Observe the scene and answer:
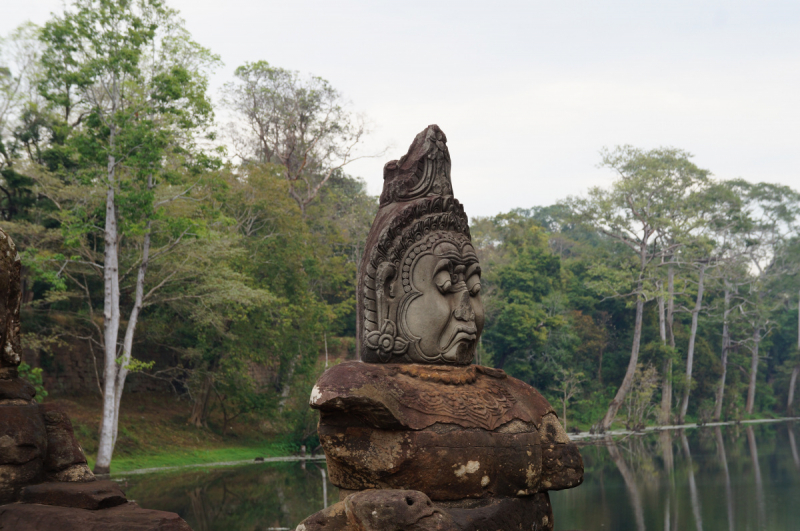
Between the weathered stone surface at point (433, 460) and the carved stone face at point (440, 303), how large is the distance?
1.92 feet

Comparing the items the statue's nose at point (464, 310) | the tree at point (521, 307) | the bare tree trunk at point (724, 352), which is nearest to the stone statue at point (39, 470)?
the statue's nose at point (464, 310)

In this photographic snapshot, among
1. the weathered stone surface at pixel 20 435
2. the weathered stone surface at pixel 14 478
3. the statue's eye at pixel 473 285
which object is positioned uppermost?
the statue's eye at pixel 473 285

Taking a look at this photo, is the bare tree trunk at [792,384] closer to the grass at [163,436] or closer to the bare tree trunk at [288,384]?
the bare tree trunk at [288,384]

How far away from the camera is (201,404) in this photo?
18.9m

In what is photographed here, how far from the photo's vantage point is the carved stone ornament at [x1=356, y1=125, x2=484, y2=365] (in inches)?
163

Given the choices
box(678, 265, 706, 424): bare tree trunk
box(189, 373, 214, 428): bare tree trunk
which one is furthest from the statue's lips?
box(678, 265, 706, 424): bare tree trunk

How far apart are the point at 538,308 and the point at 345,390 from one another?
22985mm

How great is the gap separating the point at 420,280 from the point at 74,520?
7.37 ft

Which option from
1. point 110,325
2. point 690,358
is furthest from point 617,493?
point 690,358

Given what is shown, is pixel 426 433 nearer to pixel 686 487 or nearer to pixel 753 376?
pixel 686 487

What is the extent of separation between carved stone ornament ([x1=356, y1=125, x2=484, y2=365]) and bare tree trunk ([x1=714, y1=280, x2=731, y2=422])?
93.1 ft

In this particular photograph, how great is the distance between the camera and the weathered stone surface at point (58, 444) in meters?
4.10

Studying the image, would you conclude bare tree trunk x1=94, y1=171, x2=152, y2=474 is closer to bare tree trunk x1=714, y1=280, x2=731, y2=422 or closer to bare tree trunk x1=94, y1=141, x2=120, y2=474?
bare tree trunk x1=94, y1=141, x2=120, y2=474

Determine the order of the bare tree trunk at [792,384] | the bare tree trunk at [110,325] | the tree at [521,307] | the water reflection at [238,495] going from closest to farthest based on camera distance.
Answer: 1. the water reflection at [238,495]
2. the bare tree trunk at [110,325]
3. the tree at [521,307]
4. the bare tree trunk at [792,384]
